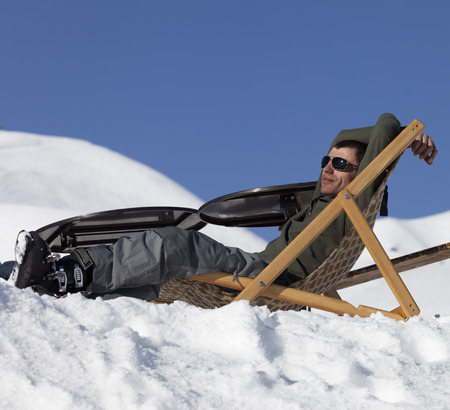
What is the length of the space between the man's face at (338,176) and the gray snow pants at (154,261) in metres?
0.66

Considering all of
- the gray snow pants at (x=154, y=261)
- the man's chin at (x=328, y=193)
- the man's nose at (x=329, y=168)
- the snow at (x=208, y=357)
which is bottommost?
the snow at (x=208, y=357)

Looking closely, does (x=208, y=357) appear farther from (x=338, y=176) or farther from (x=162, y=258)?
(x=338, y=176)

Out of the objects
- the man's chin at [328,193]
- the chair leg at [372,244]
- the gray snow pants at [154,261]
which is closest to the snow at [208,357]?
the chair leg at [372,244]

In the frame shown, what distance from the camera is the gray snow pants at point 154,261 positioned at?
319 cm

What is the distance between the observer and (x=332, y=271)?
3.61 metres

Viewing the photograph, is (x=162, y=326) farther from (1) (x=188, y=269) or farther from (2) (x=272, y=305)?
(2) (x=272, y=305)

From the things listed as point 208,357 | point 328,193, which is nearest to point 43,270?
point 208,357

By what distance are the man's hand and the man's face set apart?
427 mm

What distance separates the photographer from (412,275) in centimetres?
1209

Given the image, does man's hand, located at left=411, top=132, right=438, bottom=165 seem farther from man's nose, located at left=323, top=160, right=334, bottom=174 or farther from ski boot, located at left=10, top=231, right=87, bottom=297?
ski boot, located at left=10, top=231, right=87, bottom=297

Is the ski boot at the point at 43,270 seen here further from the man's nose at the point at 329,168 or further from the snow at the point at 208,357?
the man's nose at the point at 329,168

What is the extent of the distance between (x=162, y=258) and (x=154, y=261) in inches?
1.9

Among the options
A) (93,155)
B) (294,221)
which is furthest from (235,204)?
(93,155)

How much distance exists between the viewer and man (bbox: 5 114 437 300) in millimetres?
3049
